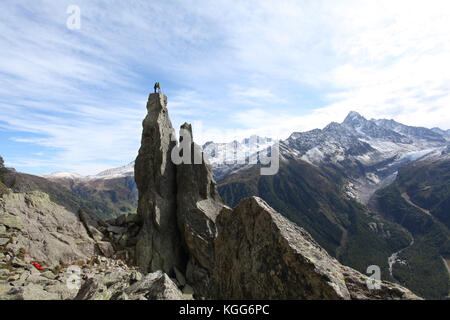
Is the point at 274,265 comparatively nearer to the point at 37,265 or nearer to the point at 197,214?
the point at 37,265

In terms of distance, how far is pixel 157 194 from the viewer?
123 ft

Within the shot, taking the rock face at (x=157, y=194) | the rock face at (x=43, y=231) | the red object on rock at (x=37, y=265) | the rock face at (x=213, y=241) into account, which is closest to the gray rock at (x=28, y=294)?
the red object on rock at (x=37, y=265)

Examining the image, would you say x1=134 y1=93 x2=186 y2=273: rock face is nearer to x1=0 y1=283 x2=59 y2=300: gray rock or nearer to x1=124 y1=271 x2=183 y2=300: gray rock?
x1=0 y1=283 x2=59 y2=300: gray rock

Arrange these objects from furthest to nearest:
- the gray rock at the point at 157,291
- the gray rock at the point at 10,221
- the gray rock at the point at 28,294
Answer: the gray rock at the point at 10,221, the gray rock at the point at 28,294, the gray rock at the point at 157,291

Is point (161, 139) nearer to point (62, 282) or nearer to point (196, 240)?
point (196, 240)

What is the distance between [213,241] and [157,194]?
41.5 ft

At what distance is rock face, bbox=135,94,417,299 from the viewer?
332 inches

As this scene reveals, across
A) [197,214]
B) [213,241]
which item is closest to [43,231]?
[197,214]

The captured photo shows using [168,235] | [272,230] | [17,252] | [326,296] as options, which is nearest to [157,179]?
[168,235]

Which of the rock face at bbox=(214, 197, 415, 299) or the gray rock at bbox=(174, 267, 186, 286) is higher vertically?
the rock face at bbox=(214, 197, 415, 299)

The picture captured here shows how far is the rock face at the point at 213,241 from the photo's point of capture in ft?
27.7

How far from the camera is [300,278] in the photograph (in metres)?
8.47

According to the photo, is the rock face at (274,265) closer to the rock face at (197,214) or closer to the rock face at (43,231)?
the rock face at (197,214)

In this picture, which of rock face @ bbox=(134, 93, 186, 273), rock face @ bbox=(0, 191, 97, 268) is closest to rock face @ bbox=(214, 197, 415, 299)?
rock face @ bbox=(0, 191, 97, 268)
